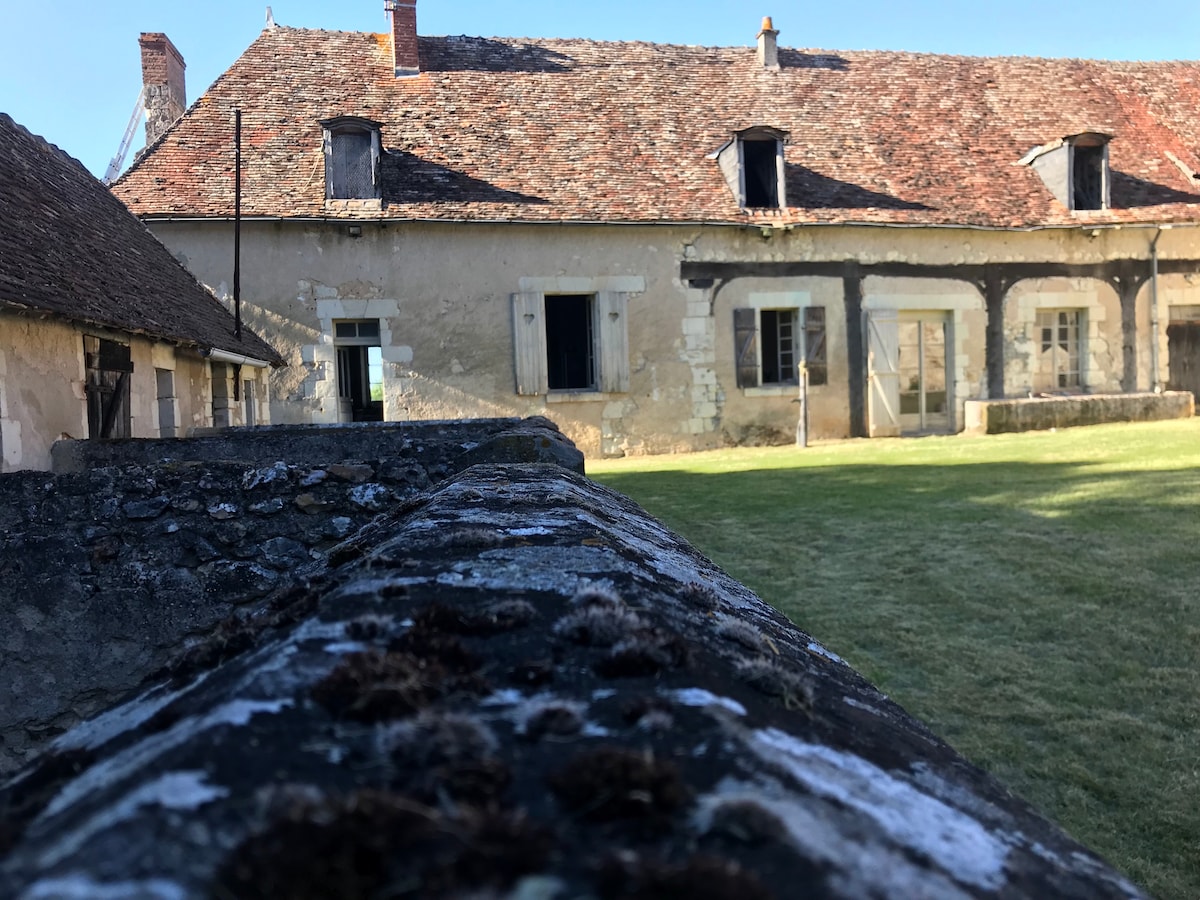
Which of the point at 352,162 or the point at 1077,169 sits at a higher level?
the point at 1077,169

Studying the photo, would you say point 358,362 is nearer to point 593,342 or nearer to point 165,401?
point 593,342

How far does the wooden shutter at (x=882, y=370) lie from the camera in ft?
47.4

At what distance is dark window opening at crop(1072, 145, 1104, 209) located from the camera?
1493 centimetres

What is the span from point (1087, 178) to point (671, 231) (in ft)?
25.4

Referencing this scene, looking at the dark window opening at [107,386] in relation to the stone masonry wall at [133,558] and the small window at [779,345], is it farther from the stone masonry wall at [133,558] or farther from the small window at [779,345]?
the small window at [779,345]

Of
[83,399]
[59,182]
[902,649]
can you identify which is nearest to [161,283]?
[59,182]

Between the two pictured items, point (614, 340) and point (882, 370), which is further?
point (882, 370)

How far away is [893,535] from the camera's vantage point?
5934 millimetres

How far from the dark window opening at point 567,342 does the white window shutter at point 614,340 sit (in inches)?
65.2

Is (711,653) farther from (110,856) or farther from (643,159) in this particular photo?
(643,159)

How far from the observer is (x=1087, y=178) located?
15117 mm

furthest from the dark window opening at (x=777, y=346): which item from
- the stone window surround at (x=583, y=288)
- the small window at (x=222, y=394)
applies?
the small window at (x=222, y=394)

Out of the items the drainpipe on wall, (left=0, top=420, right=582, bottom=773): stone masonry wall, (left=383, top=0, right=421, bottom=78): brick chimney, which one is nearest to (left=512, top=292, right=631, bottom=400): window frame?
(left=383, top=0, right=421, bottom=78): brick chimney

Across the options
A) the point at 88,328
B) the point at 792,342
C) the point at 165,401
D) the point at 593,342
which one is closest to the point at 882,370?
the point at 792,342
